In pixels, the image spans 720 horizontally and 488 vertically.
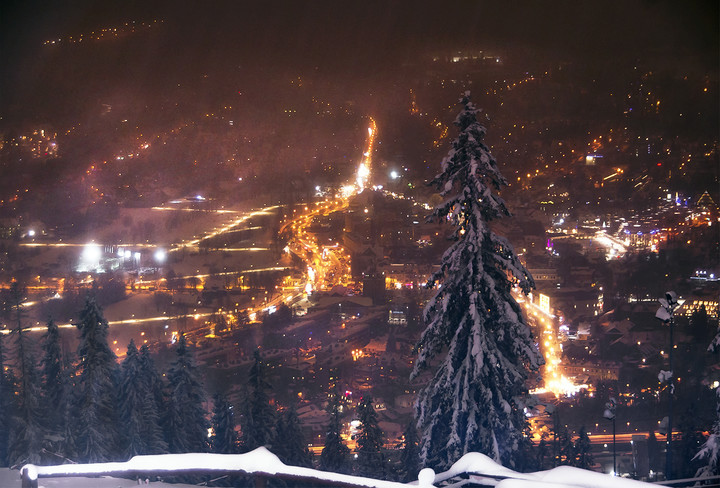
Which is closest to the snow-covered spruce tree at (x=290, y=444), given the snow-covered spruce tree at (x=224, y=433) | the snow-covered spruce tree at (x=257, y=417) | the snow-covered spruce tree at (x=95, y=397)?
the snow-covered spruce tree at (x=257, y=417)

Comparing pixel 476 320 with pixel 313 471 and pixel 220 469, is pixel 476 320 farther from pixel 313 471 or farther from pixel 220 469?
pixel 220 469

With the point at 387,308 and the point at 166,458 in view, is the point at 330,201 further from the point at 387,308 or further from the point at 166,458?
the point at 166,458

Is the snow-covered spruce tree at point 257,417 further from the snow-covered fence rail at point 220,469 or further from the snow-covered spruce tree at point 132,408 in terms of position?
the snow-covered fence rail at point 220,469

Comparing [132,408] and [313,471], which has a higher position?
[313,471]

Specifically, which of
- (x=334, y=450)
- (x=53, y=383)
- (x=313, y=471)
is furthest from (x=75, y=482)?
(x=53, y=383)

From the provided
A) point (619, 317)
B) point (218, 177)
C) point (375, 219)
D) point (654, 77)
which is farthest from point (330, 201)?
point (654, 77)
